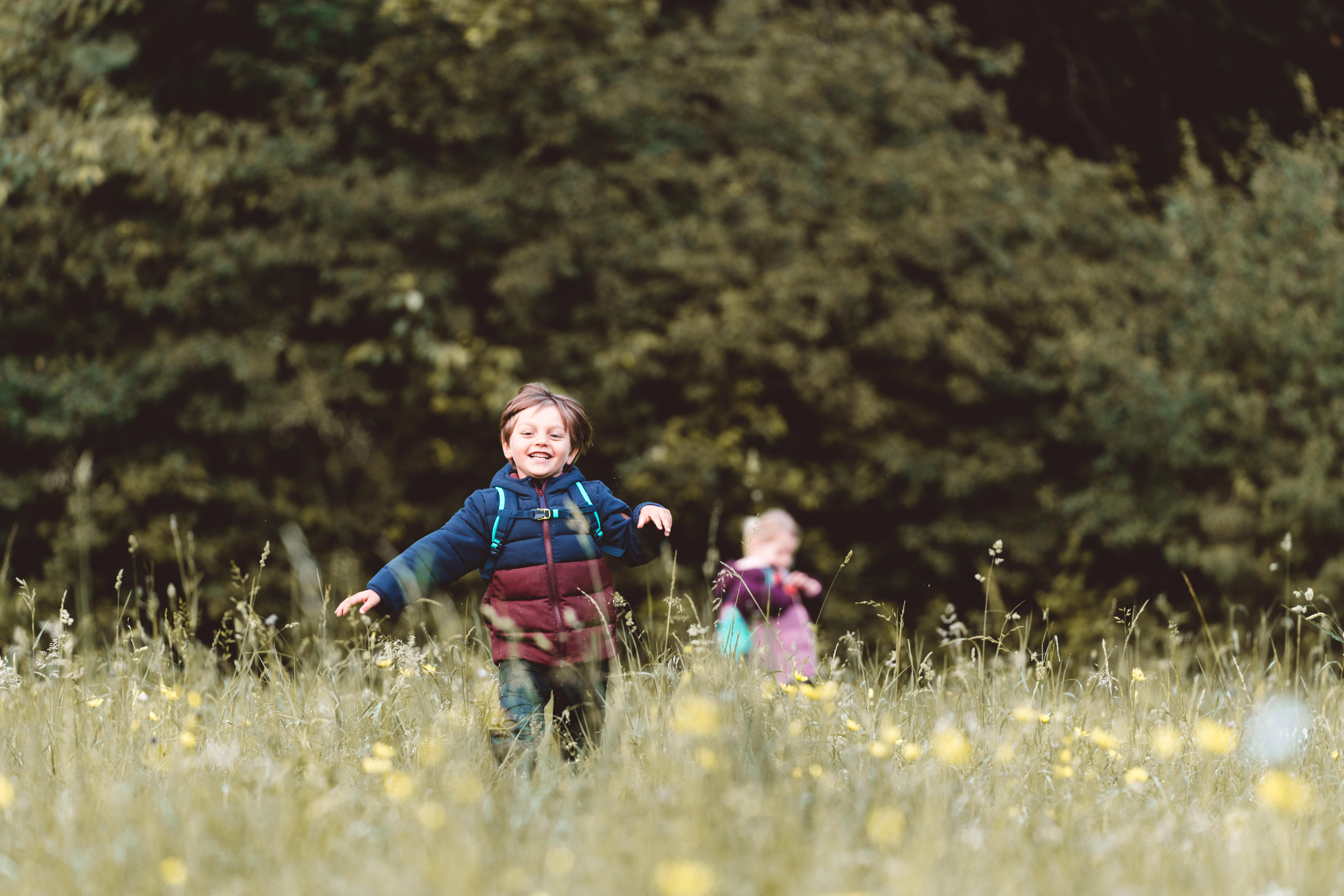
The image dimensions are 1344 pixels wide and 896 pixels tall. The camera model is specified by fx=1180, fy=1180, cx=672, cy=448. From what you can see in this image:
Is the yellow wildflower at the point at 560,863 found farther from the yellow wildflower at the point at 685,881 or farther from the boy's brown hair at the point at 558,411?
the boy's brown hair at the point at 558,411

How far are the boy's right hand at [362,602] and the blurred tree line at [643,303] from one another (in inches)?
214

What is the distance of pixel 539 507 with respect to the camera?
2.96 metres

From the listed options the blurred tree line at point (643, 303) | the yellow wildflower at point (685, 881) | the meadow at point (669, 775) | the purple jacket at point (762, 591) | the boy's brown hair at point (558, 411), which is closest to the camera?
the yellow wildflower at point (685, 881)

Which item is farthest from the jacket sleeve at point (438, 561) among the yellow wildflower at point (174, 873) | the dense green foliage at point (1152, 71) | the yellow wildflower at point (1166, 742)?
the dense green foliage at point (1152, 71)

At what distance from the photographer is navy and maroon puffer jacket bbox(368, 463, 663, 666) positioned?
111 inches

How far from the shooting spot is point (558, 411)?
3037 millimetres

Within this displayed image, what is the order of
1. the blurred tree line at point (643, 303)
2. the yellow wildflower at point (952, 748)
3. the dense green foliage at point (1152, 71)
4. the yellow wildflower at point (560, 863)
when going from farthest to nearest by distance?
the dense green foliage at point (1152, 71), the blurred tree line at point (643, 303), the yellow wildflower at point (952, 748), the yellow wildflower at point (560, 863)

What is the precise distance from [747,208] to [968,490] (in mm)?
2903

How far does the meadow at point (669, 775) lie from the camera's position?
1.85m

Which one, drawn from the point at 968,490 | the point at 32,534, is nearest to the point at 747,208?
the point at 968,490

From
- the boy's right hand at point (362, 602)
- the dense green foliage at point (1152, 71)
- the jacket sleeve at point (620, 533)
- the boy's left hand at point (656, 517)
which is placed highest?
the dense green foliage at point (1152, 71)

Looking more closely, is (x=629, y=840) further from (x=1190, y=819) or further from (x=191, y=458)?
(x=191, y=458)

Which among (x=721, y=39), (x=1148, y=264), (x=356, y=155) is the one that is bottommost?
(x=1148, y=264)

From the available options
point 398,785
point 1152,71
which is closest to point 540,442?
point 398,785
